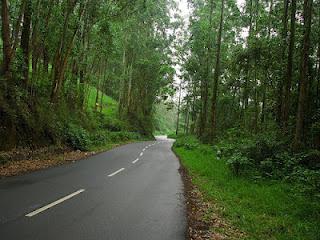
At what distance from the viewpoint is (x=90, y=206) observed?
820cm

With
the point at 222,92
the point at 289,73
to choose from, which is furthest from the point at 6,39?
the point at 222,92

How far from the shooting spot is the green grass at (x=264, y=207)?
699cm

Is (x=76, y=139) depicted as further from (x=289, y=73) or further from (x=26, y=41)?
(x=289, y=73)

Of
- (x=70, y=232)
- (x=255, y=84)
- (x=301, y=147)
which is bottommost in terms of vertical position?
(x=70, y=232)

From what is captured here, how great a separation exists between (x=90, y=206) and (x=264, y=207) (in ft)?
14.3

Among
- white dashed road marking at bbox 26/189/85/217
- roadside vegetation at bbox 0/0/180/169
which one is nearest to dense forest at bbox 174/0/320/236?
white dashed road marking at bbox 26/189/85/217

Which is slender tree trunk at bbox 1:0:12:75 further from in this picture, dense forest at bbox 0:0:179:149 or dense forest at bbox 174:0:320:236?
dense forest at bbox 174:0:320:236

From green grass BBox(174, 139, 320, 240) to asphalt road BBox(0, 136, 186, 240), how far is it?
1.19 metres

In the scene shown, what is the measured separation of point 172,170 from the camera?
16.1 metres

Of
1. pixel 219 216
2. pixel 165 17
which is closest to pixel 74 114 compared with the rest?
pixel 165 17

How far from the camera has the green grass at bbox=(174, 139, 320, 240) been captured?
275 inches

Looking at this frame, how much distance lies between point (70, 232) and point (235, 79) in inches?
1255

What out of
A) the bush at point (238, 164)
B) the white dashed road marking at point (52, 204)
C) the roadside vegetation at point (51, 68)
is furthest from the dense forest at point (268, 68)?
the white dashed road marking at point (52, 204)

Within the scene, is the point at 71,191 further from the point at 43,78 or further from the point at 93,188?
the point at 43,78
